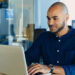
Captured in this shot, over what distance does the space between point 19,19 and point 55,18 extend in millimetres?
3534

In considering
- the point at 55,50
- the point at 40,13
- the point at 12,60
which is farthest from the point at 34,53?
the point at 40,13

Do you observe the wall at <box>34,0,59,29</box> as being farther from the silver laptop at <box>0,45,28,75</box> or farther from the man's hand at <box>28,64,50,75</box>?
the silver laptop at <box>0,45,28,75</box>

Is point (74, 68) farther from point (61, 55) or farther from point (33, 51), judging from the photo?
point (33, 51)

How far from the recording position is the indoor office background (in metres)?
4.96

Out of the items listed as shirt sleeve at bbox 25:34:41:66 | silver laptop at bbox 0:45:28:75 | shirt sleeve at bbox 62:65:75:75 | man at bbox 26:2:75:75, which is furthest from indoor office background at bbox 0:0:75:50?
silver laptop at bbox 0:45:28:75

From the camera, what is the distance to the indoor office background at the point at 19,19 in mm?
4957

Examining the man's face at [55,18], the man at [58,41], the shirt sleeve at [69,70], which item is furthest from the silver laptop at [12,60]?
the man's face at [55,18]

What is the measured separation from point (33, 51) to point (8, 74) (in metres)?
0.64

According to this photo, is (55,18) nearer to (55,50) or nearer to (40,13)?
(55,50)

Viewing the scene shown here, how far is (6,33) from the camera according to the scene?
500cm

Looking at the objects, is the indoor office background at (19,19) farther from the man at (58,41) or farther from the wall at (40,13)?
the man at (58,41)

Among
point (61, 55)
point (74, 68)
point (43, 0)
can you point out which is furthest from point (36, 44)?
point (43, 0)

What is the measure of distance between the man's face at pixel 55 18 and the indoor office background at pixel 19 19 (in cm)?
327

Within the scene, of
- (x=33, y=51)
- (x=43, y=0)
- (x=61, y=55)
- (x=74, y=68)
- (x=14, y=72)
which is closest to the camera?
(x=14, y=72)
